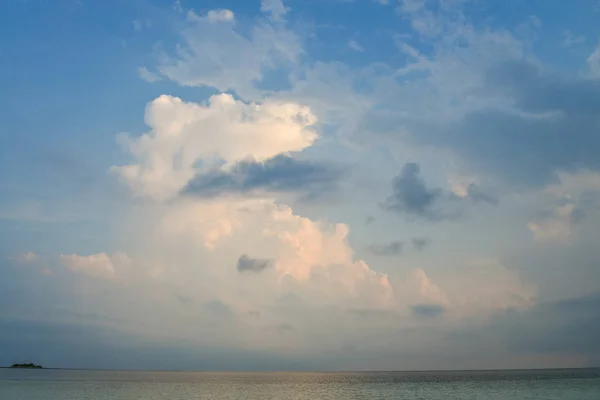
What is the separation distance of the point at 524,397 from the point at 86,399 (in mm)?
101052

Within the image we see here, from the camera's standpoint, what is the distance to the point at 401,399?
131 m

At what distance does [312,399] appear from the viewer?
136250 millimetres

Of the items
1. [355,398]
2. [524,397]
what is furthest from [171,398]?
[524,397]

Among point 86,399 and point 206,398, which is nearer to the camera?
point 86,399

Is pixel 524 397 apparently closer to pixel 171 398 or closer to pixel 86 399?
pixel 171 398

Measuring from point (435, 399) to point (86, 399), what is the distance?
79814 millimetres

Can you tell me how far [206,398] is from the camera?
437ft

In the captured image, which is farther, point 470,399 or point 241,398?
point 241,398

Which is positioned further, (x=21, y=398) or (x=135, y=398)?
(x=135, y=398)

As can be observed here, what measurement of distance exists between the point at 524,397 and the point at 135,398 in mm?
91545

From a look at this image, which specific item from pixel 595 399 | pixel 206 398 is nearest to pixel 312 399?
pixel 206 398

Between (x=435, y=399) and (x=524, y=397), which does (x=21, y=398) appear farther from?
(x=524, y=397)

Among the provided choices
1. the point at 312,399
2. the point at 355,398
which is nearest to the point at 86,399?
the point at 312,399

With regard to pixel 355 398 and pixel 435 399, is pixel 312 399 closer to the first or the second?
pixel 355 398
